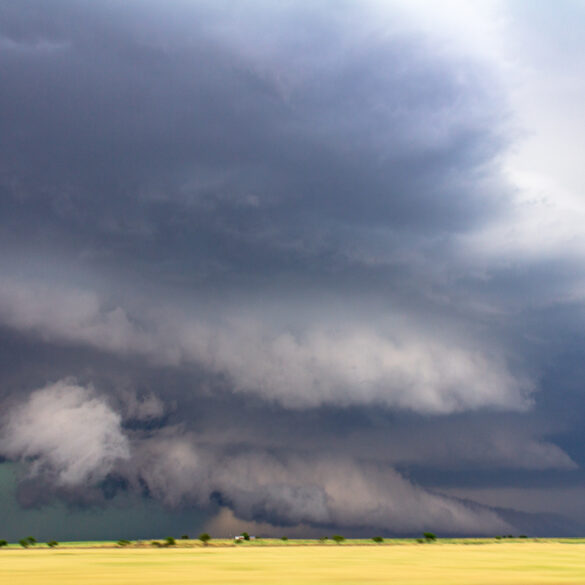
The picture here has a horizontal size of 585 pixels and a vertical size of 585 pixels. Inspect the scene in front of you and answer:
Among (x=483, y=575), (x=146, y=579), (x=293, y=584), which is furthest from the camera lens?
(x=483, y=575)

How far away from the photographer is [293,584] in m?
54.8

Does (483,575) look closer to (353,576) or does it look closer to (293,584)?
(353,576)

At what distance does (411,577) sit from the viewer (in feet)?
213

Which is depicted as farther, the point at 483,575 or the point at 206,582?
the point at 483,575

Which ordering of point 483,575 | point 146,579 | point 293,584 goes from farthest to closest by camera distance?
1. point 483,575
2. point 146,579
3. point 293,584

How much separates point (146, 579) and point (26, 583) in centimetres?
1057

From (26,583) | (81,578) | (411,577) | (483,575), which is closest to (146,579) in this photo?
(81,578)

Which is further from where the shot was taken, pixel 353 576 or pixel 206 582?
pixel 353 576

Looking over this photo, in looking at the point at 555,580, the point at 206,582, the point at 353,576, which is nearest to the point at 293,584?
the point at 206,582

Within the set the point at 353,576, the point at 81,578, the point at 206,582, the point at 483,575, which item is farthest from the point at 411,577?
the point at 81,578

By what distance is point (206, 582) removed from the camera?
5806 centimetres

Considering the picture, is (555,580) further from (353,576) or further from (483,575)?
(353,576)

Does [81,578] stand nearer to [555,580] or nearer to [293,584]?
[293,584]

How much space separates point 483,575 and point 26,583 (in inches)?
1701
